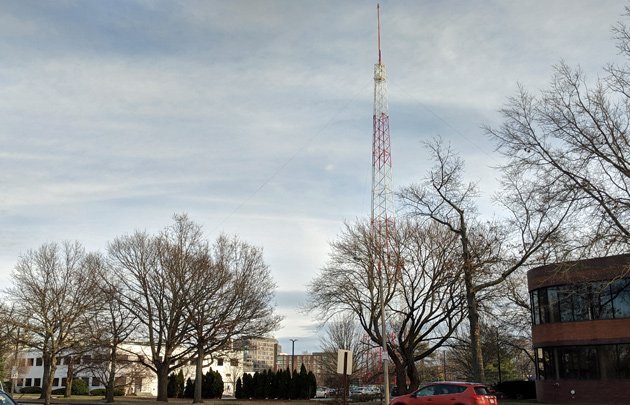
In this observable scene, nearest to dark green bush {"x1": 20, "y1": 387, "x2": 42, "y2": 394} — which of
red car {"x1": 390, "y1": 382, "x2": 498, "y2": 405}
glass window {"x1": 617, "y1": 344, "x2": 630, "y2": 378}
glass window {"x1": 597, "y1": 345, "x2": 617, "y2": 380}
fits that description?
red car {"x1": 390, "y1": 382, "x2": 498, "y2": 405}

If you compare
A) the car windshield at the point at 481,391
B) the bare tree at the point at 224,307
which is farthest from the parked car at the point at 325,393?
the car windshield at the point at 481,391

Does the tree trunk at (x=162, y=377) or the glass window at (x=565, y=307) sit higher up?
the glass window at (x=565, y=307)

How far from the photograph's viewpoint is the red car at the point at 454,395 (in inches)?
878

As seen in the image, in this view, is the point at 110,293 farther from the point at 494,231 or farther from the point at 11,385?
the point at 11,385

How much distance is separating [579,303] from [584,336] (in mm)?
1989

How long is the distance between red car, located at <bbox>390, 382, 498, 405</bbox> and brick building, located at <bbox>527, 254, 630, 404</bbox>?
11.3 metres

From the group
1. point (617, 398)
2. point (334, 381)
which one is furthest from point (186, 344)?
point (617, 398)

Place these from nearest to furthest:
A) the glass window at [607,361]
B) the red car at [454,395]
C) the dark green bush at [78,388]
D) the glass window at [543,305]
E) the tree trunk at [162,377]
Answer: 1. the red car at [454,395]
2. the glass window at [607,361]
3. the glass window at [543,305]
4. the tree trunk at [162,377]
5. the dark green bush at [78,388]

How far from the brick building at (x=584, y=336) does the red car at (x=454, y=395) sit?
36.9 feet

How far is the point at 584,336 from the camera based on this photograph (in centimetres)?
3519

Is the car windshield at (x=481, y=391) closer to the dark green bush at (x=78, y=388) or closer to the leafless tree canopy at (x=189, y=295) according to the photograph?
the leafless tree canopy at (x=189, y=295)

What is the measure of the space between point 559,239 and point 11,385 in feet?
238

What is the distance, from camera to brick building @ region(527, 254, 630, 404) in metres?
33.3

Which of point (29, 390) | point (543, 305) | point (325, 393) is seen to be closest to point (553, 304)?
point (543, 305)
